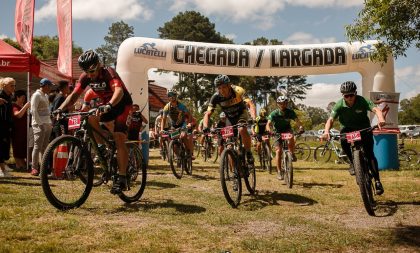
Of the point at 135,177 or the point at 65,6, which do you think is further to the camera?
the point at 65,6

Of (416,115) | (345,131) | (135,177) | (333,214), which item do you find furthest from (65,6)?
(416,115)

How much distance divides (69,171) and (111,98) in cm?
111

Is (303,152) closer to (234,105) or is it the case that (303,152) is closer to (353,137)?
(234,105)

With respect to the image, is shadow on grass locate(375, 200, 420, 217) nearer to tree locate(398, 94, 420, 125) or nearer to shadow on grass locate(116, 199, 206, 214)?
shadow on grass locate(116, 199, 206, 214)

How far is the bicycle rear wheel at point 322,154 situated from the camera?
17.2 meters

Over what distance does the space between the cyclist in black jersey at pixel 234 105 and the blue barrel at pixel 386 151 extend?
6.81 m

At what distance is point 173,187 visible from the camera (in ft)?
25.5

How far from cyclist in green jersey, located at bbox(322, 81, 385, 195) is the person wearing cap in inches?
233

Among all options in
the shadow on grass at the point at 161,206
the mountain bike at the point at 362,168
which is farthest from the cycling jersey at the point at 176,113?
the mountain bike at the point at 362,168

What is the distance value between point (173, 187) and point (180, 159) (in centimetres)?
210

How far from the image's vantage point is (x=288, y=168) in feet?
27.2

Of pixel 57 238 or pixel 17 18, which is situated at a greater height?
pixel 17 18

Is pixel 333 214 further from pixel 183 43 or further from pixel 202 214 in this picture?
pixel 183 43

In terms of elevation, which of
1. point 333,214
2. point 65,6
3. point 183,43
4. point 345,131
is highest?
point 65,6
